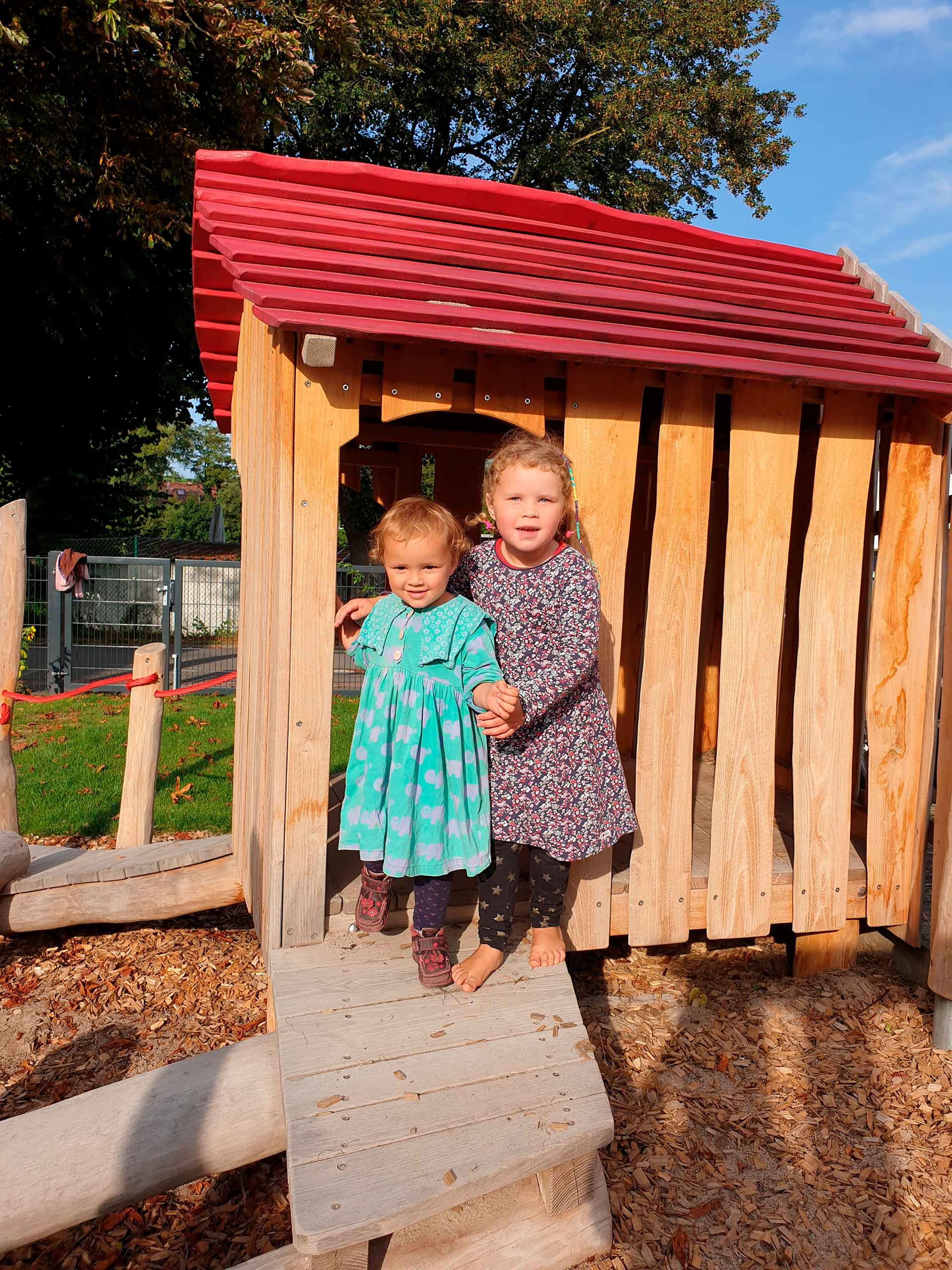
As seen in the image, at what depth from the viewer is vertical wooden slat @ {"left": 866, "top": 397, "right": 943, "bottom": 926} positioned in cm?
372

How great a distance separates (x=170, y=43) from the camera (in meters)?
10.5

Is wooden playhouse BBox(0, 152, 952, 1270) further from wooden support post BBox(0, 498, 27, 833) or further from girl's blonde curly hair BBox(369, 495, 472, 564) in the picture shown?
girl's blonde curly hair BBox(369, 495, 472, 564)

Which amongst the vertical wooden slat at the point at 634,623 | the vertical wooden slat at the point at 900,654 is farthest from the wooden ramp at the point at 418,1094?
the vertical wooden slat at the point at 634,623

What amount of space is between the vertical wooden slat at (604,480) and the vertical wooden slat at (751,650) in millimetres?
462

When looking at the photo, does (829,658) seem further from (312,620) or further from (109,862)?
(109,862)

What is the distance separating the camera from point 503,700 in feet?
9.09

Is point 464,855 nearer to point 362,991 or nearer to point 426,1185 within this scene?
point 362,991

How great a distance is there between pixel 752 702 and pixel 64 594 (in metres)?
10.7

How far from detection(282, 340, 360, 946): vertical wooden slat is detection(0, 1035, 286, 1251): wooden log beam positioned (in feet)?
1.83

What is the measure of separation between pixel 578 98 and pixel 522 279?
19.9m

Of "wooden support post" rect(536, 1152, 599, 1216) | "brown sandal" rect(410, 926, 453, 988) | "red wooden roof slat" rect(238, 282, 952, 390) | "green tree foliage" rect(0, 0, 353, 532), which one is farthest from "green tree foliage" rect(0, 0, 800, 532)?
"wooden support post" rect(536, 1152, 599, 1216)

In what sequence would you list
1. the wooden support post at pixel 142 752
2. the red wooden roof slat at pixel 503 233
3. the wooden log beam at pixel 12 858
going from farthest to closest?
1. the wooden support post at pixel 142 752
2. the wooden log beam at pixel 12 858
3. the red wooden roof slat at pixel 503 233

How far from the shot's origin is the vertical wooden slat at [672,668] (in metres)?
3.41

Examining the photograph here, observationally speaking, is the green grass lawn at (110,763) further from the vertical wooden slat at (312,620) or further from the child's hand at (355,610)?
the child's hand at (355,610)
